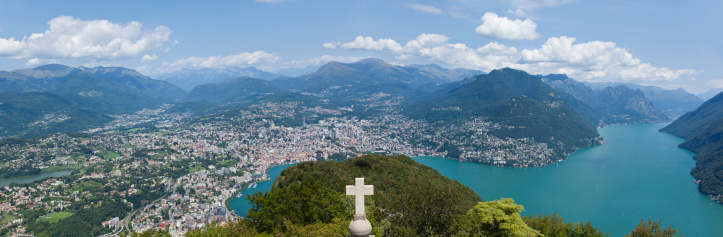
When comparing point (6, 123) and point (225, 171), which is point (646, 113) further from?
point (6, 123)

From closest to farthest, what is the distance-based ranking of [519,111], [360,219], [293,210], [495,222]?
[360,219] < [293,210] < [495,222] < [519,111]

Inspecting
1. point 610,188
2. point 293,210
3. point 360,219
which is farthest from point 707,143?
point 360,219

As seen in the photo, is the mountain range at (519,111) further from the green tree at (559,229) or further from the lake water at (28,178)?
the lake water at (28,178)

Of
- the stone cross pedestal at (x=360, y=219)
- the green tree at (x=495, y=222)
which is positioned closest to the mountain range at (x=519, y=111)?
the green tree at (x=495, y=222)

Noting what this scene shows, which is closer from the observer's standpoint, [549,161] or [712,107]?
[549,161]

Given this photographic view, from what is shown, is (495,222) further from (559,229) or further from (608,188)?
(608,188)

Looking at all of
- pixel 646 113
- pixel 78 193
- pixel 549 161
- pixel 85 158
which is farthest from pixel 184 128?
pixel 646 113

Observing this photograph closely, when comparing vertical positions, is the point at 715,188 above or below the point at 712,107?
below

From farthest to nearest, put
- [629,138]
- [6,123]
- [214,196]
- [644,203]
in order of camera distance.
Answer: [6,123], [629,138], [214,196], [644,203]
